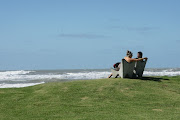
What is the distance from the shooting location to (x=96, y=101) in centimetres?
1153

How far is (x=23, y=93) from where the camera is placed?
13.8 m

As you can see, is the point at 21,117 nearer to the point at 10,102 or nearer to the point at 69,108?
the point at 69,108

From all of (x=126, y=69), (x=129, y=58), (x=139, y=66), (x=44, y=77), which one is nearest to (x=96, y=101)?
(x=126, y=69)

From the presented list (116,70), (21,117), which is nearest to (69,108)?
(21,117)

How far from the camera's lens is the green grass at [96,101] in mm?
9064

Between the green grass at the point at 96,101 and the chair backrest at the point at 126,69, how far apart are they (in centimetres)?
86

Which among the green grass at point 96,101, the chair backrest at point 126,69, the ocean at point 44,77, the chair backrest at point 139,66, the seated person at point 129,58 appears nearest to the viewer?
the green grass at point 96,101

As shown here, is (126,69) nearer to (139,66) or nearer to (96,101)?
(139,66)

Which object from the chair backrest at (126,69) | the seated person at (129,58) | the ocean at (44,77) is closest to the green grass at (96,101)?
the chair backrest at (126,69)

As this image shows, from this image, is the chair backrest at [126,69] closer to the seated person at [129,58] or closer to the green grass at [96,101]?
the seated person at [129,58]

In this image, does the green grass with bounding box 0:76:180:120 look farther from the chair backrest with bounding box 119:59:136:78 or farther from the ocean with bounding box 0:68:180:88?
the ocean with bounding box 0:68:180:88

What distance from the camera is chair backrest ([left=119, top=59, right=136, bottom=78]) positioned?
15110 millimetres

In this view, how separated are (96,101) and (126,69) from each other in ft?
14.1

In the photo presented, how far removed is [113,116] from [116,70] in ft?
24.6
